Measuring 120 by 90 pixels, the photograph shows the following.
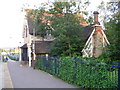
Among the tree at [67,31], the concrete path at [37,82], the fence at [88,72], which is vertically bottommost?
the concrete path at [37,82]

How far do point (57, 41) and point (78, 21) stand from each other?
115 inches

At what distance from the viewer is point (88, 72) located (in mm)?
8914

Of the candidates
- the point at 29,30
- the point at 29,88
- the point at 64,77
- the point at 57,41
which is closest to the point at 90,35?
the point at 57,41

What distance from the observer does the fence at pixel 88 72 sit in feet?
24.0

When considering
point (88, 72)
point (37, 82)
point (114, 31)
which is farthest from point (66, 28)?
point (88, 72)

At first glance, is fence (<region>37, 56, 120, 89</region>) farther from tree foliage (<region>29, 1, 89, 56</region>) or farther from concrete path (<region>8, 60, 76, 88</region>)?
tree foliage (<region>29, 1, 89, 56</region>)

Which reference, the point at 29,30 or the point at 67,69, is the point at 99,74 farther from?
the point at 29,30

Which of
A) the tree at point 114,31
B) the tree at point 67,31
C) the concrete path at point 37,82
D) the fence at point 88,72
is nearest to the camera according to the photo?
the fence at point 88,72

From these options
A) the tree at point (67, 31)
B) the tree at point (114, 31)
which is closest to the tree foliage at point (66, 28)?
the tree at point (67, 31)

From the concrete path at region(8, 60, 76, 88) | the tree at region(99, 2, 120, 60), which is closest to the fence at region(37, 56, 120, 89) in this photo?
the concrete path at region(8, 60, 76, 88)

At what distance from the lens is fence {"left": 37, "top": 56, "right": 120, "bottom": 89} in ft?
24.0

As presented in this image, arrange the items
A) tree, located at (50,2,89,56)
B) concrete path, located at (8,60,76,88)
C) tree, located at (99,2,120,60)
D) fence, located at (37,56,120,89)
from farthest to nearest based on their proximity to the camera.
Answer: tree, located at (50,2,89,56)
tree, located at (99,2,120,60)
concrete path, located at (8,60,76,88)
fence, located at (37,56,120,89)

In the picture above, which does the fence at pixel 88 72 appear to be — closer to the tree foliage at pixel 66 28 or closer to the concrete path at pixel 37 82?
the concrete path at pixel 37 82

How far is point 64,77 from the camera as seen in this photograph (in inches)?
469
